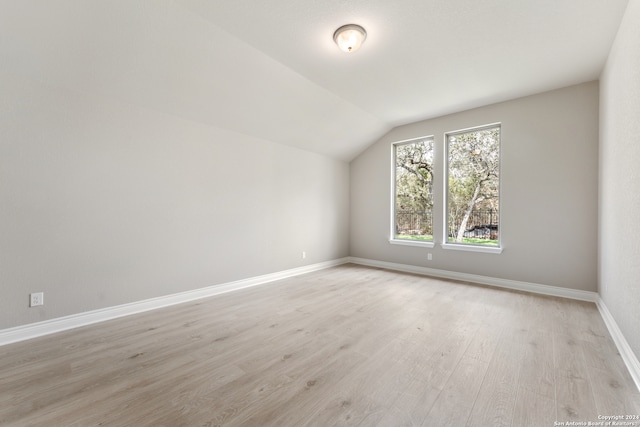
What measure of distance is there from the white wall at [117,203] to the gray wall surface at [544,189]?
3.38 m

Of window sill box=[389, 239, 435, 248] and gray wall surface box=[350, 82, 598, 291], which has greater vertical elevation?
gray wall surface box=[350, 82, 598, 291]

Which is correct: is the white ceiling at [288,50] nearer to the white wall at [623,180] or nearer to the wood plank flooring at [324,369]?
the white wall at [623,180]

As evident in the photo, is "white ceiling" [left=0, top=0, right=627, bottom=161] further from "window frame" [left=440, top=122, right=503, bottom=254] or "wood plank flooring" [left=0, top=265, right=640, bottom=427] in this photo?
"wood plank flooring" [left=0, top=265, right=640, bottom=427]

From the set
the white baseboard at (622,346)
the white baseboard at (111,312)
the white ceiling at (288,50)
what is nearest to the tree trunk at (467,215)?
the white ceiling at (288,50)

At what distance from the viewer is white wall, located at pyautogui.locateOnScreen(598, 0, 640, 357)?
6.21 feet

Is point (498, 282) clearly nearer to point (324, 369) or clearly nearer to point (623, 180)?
point (623, 180)

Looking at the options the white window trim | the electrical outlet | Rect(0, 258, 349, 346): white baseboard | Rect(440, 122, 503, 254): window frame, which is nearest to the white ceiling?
Rect(440, 122, 503, 254): window frame

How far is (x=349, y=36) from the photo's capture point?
254 cm

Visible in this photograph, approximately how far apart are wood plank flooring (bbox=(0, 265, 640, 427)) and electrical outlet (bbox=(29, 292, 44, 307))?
31 centimetres

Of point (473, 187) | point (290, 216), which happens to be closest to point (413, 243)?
point (473, 187)

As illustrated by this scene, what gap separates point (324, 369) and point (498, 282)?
3.48 meters

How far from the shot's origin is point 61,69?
7.82ft

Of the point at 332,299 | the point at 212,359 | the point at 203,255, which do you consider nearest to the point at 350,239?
the point at 332,299

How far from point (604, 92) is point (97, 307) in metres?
6.06
